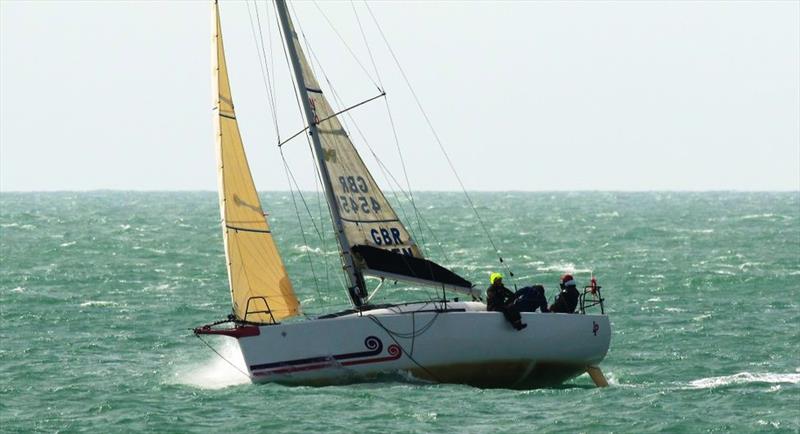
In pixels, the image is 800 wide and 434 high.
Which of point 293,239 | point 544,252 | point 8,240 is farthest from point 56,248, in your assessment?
point 544,252

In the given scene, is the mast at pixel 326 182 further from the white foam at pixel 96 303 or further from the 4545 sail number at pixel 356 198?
the white foam at pixel 96 303

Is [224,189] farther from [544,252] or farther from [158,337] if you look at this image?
[544,252]

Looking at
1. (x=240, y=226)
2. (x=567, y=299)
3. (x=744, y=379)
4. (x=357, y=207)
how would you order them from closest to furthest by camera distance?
(x=240, y=226), (x=567, y=299), (x=744, y=379), (x=357, y=207)

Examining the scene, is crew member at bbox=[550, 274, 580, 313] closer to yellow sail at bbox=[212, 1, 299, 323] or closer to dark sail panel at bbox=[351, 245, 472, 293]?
dark sail panel at bbox=[351, 245, 472, 293]

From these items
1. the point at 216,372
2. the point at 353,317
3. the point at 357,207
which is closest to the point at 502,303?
the point at 353,317

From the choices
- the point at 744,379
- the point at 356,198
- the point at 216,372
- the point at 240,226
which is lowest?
the point at 216,372

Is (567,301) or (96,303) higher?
(567,301)

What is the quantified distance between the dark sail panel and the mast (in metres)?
0.20

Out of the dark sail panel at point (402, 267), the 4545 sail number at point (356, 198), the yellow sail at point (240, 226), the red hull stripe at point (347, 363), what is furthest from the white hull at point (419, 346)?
the 4545 sail number at point (356, 198)

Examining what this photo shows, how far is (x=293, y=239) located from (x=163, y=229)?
12906mm

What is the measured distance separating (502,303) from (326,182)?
3662 millimetres

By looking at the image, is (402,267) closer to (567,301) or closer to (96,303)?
(567,301)

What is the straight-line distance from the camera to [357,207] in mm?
25312

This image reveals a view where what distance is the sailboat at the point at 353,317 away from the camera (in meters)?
23.8
